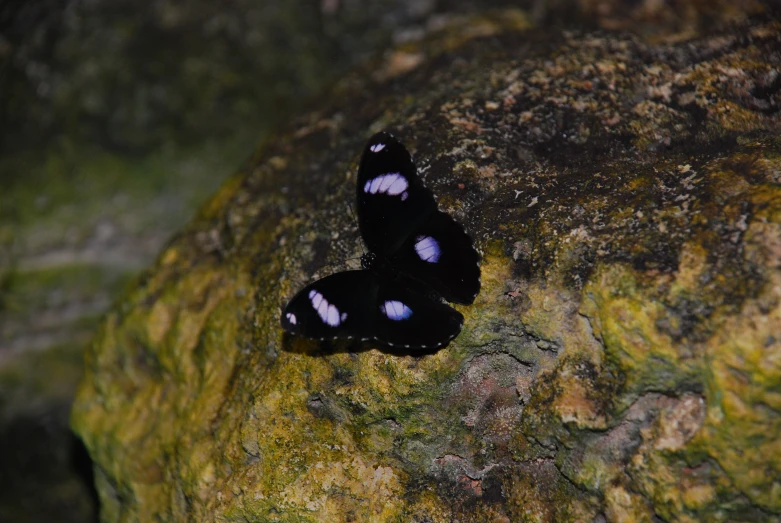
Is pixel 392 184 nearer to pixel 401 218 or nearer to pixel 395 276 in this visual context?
pixel 401 218

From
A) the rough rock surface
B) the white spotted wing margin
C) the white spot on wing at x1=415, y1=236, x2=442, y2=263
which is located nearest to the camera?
the rough rock surface

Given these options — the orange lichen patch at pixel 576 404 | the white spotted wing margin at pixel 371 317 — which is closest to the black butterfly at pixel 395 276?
the white spotted wing margin at pixel 371 317

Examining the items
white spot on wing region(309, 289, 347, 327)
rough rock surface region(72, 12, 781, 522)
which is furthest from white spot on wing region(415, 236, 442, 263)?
white spot on wing region(309, 289, 347, 327)

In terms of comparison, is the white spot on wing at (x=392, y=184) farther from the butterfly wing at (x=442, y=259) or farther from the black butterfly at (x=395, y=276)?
the butterfly wing at (x=442, y=259)

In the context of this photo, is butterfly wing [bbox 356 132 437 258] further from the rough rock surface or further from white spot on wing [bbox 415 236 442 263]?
the rough rock surface

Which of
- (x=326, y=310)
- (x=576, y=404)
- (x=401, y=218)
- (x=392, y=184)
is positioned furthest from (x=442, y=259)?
(x=576, y=404)

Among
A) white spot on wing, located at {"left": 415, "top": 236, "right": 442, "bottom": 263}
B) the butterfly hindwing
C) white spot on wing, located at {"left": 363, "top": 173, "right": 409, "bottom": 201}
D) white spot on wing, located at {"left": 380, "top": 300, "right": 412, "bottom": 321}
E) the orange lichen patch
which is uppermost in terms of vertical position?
white spot on wing, located at {"left": 363, "top": 173, "right": 409, "bottom": 201}

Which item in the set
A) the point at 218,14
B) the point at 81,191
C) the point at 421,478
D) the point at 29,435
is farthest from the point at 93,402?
the point at 218,14

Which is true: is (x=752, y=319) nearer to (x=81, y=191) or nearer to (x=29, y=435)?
(x=81, y=191)
